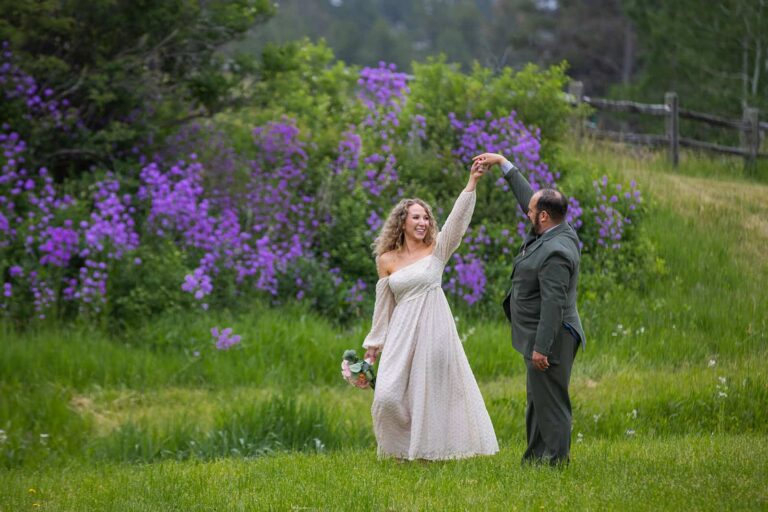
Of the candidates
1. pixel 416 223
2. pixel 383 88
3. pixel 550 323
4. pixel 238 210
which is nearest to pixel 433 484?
pixel 550 323

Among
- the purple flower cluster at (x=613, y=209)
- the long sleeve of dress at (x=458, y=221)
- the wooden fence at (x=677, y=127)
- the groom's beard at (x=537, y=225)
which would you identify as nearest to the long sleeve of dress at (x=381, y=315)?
the long sleeve of dress at (x=458, y=221)

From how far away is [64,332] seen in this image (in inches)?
453

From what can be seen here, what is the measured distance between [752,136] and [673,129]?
1.42 metres

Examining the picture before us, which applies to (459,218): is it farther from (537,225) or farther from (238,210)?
(238,210)

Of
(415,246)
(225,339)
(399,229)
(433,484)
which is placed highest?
(399,229)

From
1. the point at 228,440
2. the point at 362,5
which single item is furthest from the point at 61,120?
the point at 362,5

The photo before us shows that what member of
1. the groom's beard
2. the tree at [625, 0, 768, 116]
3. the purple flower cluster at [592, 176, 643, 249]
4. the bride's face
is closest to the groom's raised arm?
the groom's beard

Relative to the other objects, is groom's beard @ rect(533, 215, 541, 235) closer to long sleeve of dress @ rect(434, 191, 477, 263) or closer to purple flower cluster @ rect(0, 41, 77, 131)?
long sleeve of dress @ rect(434, 191, 477, 263)

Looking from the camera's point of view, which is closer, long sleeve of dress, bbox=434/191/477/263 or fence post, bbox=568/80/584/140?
long sleeve of dress, bbox=434/191/477/263

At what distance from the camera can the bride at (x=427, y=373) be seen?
708cm

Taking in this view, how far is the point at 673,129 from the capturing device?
18.1 metres

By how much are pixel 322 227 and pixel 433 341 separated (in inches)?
246

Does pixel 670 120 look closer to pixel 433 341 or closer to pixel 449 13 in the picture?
pixel 433 341

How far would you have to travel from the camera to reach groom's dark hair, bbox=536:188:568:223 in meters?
6.64
